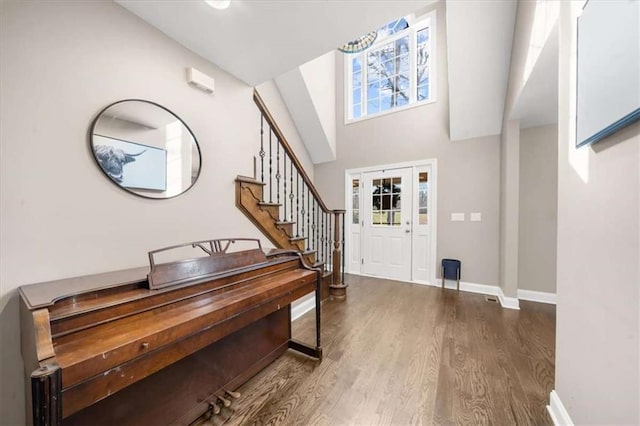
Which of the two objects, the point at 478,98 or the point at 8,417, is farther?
the point at 478,98

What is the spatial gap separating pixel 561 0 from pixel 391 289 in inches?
130

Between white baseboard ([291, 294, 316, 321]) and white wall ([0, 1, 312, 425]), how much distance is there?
1.39 m

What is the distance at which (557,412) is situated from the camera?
1.29 metres

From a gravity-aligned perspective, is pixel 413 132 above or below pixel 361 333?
above

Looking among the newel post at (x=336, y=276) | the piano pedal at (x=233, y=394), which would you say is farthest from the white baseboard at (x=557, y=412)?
the newel post at (x=336, y=276)

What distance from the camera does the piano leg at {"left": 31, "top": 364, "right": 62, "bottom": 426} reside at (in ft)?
2.07

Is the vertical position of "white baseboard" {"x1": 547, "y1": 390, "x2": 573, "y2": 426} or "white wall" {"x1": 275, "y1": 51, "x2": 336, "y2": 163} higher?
"white wall" {"x1": 275, "y1": 51, "x2": 336, "y2": 163}

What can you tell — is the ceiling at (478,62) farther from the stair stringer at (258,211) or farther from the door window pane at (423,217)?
the stair stringer at (258,211)

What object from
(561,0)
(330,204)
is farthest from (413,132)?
(561,0)

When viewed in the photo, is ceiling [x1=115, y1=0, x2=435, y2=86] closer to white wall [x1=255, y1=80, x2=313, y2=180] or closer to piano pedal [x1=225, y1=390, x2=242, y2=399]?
white wall [x1=255, y1=80, x2=313, y2=180]

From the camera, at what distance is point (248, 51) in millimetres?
1905

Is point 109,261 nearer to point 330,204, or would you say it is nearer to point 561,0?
point 561,0

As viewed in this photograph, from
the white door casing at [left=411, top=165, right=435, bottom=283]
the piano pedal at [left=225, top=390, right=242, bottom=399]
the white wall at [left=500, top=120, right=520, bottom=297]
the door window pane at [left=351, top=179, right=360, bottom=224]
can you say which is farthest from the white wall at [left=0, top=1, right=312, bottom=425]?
the white wall at [left=500, top=120, right=520, bottom=297]

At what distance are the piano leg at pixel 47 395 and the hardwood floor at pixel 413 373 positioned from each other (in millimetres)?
929
